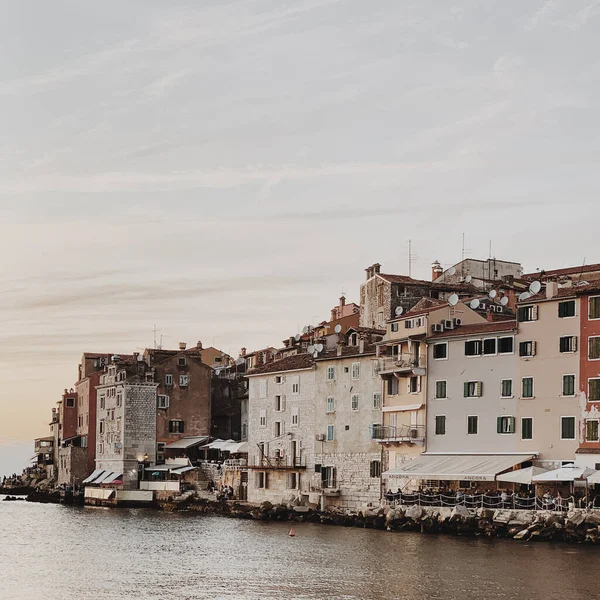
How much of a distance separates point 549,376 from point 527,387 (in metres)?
1.62

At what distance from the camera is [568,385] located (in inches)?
2469

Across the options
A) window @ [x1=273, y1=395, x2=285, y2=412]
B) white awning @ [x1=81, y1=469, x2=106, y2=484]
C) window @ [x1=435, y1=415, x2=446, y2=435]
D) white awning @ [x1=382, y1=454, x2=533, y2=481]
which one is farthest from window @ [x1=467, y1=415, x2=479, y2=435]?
white awning @ [x1=81, y1=469, x2=106, y2=484]

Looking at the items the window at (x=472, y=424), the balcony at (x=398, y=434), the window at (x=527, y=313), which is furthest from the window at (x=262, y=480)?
the window at (x=527, y=313)

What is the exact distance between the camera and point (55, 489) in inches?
4471

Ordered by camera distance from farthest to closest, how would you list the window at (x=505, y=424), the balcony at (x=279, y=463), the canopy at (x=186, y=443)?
the canopy at (x=186, y=443) → the balcony at (x=279, y=463) → the window at (x=505, y=424)

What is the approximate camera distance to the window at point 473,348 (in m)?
67.5

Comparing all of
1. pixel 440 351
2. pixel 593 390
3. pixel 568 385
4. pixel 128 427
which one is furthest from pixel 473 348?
pixel 128 427

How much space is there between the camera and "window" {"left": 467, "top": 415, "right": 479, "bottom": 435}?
2645 inches

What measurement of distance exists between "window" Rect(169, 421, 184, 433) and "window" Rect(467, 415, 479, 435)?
3754 centimetres

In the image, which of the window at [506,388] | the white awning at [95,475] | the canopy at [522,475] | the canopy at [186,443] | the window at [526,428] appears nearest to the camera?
the canopy at [522,475]

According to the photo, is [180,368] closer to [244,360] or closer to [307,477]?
[244,360]

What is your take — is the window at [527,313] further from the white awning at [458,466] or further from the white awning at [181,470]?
the white awning at [181,470]

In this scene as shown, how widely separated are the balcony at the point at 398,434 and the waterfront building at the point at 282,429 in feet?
24.2

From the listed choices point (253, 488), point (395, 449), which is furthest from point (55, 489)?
point (395, 449)
